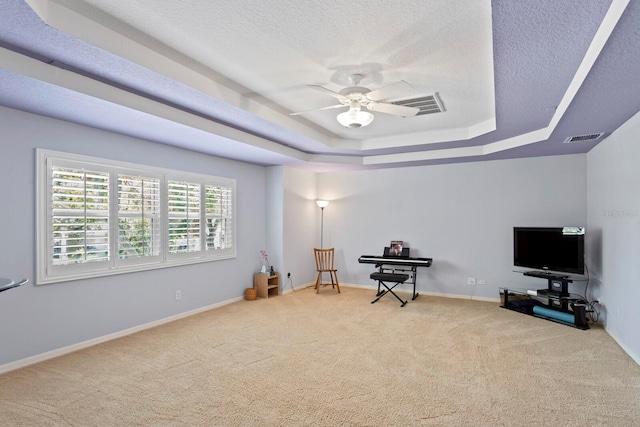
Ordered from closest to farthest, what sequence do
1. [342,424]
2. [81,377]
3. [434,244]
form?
[342,424], [81,377], [434,244]

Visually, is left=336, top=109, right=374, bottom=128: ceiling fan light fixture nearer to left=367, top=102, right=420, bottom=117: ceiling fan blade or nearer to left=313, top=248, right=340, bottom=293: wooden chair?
left=367, top=102, right=420, bottom=117: ceiling fan blade

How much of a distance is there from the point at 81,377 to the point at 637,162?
5.30 metres

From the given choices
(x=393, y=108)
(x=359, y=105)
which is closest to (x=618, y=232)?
(x=393, y=108)

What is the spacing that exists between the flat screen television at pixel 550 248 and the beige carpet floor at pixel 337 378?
85 centimetres

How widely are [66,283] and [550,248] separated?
19.2ft

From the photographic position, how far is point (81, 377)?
300cm

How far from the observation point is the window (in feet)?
11.3

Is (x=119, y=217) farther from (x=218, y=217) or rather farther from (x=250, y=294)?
(x=250, y=294)

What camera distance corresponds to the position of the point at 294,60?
9.18 feet

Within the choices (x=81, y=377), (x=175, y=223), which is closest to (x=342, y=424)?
(x=81, y=377)

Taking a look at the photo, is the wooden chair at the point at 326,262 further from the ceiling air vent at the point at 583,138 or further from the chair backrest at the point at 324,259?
the ceiling air vent at the point at 583,138

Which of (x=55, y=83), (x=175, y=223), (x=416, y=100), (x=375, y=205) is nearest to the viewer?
(x=55, y=83)

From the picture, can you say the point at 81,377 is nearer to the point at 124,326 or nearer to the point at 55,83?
the point at 124,326

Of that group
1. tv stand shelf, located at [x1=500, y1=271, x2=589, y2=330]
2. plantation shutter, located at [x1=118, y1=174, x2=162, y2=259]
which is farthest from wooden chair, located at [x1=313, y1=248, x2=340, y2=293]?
plantation shutter, located at [x1=118, y1=174, x2=162, y2=259]
